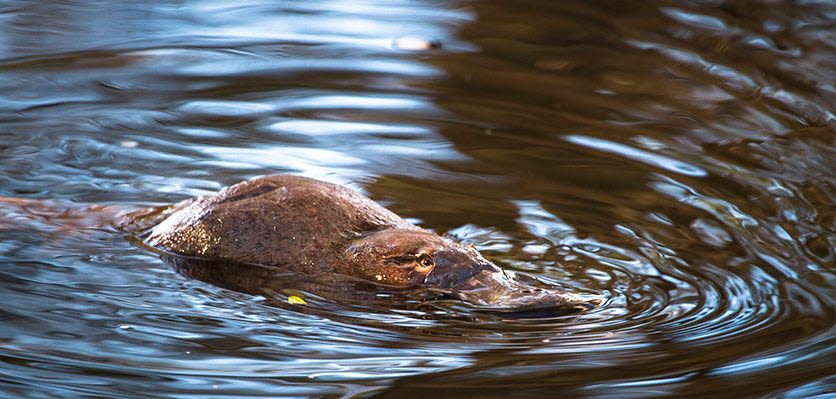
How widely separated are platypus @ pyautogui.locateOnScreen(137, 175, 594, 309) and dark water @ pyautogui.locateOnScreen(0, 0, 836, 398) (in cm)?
13

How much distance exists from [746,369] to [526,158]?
240cm

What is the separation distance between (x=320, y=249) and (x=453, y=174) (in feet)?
4.75

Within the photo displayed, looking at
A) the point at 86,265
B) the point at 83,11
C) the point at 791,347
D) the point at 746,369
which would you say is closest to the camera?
the point at 746,369

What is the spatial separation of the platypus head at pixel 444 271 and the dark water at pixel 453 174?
0.31 ft

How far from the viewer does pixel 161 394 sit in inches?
104

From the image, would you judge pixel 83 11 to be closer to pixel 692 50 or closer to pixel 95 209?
pixel 95 209

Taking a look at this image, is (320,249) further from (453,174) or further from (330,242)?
(453,174)

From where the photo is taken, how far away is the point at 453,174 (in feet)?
16.3

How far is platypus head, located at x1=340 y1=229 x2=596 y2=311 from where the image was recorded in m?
3.33

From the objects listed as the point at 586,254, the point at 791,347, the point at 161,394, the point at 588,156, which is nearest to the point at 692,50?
the point at 588,156

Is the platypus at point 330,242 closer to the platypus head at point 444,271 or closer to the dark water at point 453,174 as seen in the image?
the platypus head at point 444,271

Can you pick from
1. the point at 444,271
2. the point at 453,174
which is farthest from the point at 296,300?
the point at 453,174

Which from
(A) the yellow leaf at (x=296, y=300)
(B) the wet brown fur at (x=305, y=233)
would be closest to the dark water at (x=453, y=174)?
(A) the yellow leaf at (x=296, y=300)

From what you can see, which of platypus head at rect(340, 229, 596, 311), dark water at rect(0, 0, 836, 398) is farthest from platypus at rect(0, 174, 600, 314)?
dark water at rect(0, 0, 836, 398)
